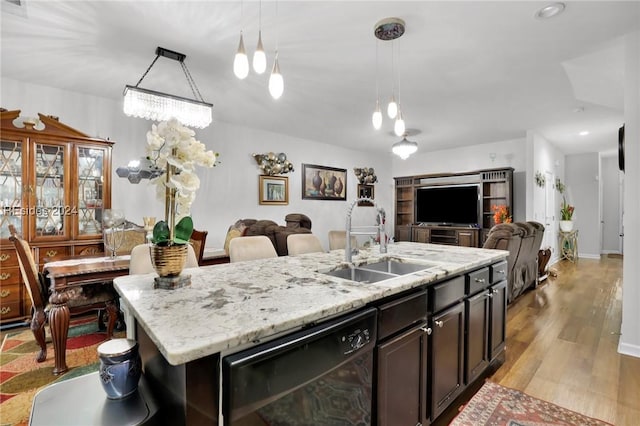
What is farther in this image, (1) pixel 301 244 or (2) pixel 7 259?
(2) pixel 7 259

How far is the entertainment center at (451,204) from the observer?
585cm

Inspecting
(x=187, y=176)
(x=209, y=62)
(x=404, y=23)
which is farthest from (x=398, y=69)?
(x=187, y=176)

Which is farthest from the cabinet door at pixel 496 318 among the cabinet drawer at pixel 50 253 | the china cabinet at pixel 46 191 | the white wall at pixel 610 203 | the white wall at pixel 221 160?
the white wall at pixel 610 203

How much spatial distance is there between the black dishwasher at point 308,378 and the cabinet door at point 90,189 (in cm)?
359

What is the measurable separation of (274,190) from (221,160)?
109 cm

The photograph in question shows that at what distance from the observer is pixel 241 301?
3.47ft

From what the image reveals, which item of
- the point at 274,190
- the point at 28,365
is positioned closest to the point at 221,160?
the point at 274,190

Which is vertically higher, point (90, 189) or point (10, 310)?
point (90, 189)

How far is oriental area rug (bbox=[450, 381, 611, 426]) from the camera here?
1691mm

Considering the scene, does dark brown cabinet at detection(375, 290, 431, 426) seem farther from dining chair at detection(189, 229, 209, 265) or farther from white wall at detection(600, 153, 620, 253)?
white wall at detection(600, 153, 620, 253)

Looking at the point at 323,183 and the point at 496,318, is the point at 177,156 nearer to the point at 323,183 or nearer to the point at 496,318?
the point at 496,318

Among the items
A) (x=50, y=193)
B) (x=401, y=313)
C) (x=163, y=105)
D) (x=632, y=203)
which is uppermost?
(x=163, y=105)

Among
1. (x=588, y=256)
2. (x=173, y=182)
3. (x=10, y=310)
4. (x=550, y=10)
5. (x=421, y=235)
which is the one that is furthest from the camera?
(x=588, y=256)

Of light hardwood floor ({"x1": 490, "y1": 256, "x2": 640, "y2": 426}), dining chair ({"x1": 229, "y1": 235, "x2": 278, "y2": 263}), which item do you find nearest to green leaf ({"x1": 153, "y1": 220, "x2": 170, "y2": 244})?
dining chair ({"x1": 229, "y1": 235, "x2": 278, "y2": 263})
